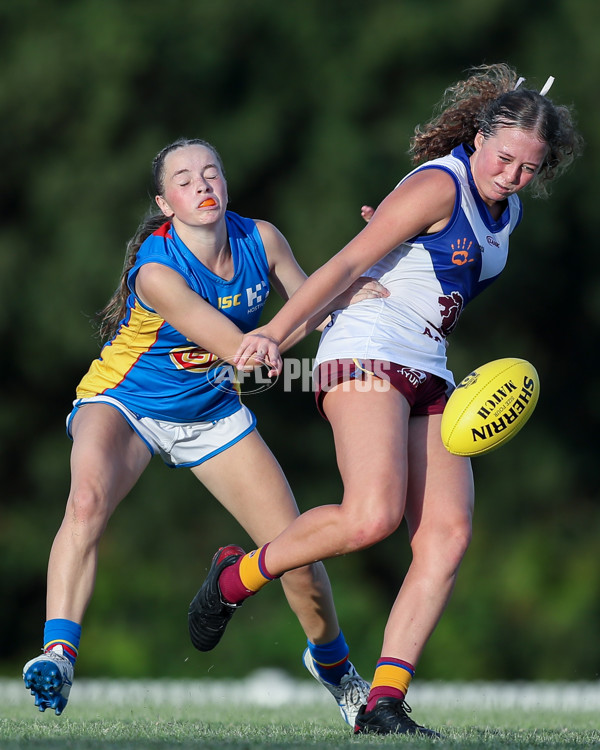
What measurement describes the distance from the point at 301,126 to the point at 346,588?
5.37m

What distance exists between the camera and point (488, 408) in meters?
3.98

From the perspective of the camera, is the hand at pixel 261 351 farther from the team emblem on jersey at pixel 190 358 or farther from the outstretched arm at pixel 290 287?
the team emblem on jersey at pixel 190 358

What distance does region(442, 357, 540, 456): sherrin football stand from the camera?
3965 millimetres

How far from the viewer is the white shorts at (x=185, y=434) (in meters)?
4.54

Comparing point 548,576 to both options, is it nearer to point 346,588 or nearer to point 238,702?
point 346,588

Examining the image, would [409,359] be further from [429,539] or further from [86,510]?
[86,510]

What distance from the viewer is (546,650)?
37.2 feet

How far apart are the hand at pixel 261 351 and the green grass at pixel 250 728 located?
1137 mm

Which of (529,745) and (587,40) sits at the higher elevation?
(587,40)

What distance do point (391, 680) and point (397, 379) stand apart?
0.96 meters

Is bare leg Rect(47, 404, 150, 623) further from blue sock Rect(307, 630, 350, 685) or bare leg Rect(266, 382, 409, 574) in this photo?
blue sock Rect(307, 630, 350, 685)

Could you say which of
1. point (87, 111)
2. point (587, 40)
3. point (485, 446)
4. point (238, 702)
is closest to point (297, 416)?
point (87, 111)

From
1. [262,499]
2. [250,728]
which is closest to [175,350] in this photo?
[262,499]

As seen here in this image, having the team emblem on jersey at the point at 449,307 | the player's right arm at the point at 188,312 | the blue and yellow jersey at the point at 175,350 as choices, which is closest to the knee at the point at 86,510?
the blue and yellow jersey at the point at 175,350
